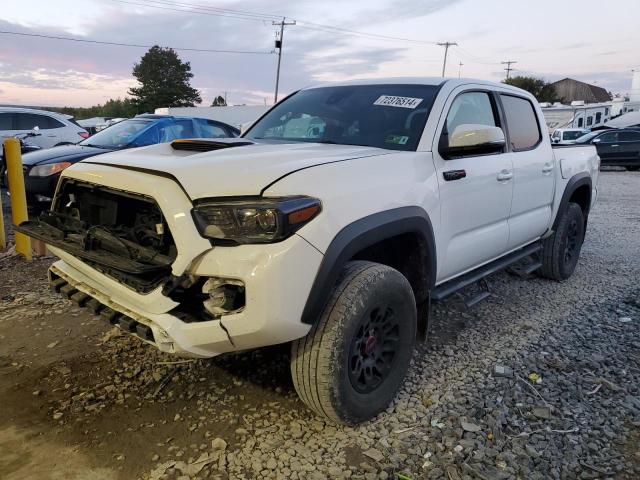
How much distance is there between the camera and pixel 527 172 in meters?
4.20

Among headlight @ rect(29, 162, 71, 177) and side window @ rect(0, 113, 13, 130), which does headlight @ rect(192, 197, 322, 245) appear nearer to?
headlight @ rect(29, 162, 71, 177)

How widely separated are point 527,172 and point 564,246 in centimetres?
146

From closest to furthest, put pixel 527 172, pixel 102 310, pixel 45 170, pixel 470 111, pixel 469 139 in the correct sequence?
pixel 102 310
pixel 469 139
pixel 470 111
pixel 527 172
pixel 45 170

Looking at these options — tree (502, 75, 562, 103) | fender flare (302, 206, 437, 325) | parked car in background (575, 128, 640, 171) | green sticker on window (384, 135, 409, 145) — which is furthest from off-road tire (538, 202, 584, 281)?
tree (502, 75, 562, 103)

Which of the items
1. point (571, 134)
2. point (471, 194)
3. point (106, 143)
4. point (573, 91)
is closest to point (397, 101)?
point (471, 194)

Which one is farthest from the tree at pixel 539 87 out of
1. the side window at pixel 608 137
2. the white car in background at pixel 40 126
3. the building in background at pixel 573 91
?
the white car in background at pixel 40 126

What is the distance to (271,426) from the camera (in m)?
2.78

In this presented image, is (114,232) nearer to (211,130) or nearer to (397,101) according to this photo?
(397,101)

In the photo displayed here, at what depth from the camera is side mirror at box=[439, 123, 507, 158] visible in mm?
3156

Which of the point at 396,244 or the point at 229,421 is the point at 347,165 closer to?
the point at 396,244

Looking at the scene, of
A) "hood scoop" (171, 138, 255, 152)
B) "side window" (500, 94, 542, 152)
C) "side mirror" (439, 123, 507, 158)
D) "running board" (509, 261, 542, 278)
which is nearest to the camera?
"hood scoop" (171, 138, 255, 152)

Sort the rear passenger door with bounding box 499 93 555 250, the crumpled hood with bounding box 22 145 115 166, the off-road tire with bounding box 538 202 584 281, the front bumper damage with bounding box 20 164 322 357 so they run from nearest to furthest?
1. the front bumper damage with bounding box 20 164 322 357
2. the rear passenger door with bounding box 499 93 555 250
3. the off-road tire with bounding box 538 202 584 281
4. the crumpled hood with bounding box 22 145 115 166

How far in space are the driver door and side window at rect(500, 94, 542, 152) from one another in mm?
223

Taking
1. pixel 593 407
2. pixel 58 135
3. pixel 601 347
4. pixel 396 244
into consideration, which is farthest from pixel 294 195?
pixel 58 135
